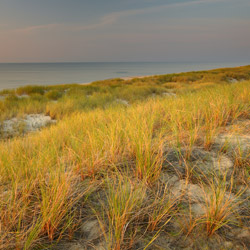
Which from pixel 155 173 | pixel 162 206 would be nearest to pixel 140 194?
pixel 162 206

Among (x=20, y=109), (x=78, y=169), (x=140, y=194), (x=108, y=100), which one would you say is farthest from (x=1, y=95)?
(x=140, y=194)

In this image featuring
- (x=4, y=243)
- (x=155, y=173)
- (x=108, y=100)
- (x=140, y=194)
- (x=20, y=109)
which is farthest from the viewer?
(x=108, y=100)

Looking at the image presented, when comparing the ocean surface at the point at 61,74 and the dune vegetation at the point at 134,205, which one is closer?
the dune vegetation at the point at 134,205

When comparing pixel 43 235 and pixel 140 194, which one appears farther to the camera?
pixel 140 194

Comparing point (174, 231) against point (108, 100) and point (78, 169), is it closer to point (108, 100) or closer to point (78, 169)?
point (78, 169)

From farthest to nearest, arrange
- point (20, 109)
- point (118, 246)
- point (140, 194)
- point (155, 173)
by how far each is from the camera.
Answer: point (20, 109)
point (155, 173)
point (140, 194)
point (118, 246)

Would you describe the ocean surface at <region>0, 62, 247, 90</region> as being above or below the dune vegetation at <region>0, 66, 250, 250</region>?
above

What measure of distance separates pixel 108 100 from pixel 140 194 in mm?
7513

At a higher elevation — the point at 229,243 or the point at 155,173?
the point at 155,173

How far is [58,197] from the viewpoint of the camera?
1.32 metres

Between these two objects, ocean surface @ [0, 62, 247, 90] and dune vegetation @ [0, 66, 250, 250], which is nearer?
dune vegetation @ [0, 66, 250, 250]

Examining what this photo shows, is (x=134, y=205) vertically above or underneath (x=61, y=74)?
underneath

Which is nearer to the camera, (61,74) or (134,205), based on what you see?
(134,205)

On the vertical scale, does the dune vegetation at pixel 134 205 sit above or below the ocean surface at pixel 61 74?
below
